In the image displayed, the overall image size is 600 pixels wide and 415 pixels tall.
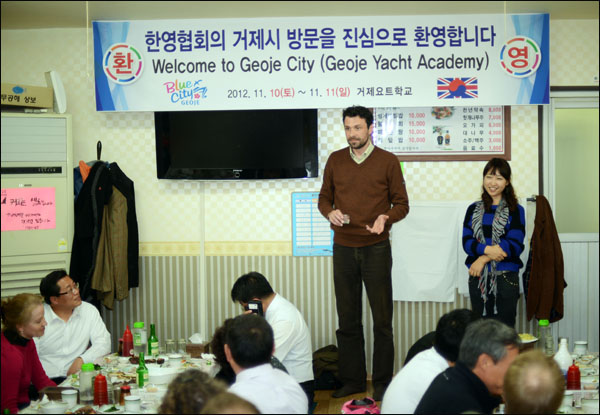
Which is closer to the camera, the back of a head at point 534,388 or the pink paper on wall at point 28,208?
the back of a head at point 534,388

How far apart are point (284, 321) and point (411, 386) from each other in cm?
136

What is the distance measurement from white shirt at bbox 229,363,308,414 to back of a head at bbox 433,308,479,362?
0.60 meters

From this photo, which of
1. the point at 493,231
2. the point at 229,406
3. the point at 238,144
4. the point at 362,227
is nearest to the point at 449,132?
the point at 493,231

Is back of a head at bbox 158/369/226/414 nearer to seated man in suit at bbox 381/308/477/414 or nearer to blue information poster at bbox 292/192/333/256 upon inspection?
seated man in suit at bbox 381/308/477/414

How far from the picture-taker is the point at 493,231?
16.2ft

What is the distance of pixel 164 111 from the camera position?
5.54 meters

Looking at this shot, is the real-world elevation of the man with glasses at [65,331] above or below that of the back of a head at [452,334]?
below

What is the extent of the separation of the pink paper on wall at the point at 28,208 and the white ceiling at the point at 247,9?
1.28 metres

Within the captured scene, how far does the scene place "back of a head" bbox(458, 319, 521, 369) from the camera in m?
2.62

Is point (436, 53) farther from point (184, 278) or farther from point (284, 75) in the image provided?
point (184, 278)

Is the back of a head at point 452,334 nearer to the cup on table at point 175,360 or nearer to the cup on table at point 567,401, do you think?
the cup on table at point 567,401

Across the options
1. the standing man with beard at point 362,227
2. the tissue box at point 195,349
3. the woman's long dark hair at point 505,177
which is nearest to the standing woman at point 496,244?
the woman's long dark hair at point 505,177

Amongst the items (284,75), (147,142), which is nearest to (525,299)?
(284,75)

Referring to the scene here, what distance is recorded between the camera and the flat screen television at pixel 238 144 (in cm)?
553
